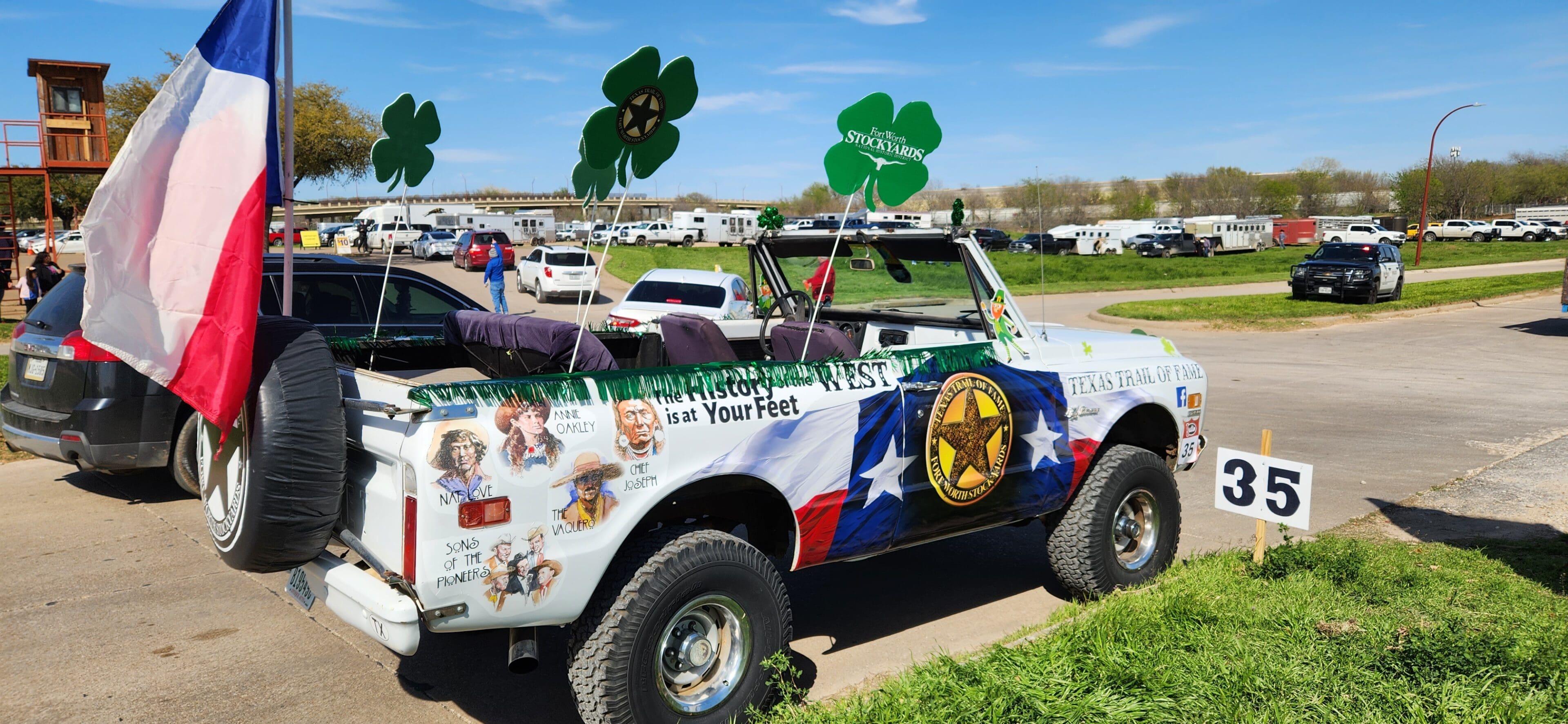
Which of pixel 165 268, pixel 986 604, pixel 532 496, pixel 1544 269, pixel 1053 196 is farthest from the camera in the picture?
pixel 1053 196

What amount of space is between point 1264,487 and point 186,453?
21.9ft

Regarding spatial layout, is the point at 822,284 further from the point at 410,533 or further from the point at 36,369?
the point at 36,369

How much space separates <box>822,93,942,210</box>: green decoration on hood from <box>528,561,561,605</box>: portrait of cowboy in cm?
204

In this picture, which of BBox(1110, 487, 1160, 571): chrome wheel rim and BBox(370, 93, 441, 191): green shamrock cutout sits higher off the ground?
BBox(370, 93, 441, 191): green shamrock cutout

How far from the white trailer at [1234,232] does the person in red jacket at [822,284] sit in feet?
199

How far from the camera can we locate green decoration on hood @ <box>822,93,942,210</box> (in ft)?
15.0

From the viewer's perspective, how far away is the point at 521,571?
3273 millimetres

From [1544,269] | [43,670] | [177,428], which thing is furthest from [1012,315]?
→ [1544,269]

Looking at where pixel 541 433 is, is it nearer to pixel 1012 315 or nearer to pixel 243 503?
pixel 243 503

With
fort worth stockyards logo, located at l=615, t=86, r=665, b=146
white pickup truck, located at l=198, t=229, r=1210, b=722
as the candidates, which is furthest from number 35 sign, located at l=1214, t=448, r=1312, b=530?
fort worth stockyards logo, located at l=615, t=86, r=665, b=146

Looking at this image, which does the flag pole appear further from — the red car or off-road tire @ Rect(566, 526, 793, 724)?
the red car

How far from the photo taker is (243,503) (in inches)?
136

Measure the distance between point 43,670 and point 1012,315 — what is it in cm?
453

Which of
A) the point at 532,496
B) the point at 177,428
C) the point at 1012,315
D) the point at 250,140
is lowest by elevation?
the point at 177,428
